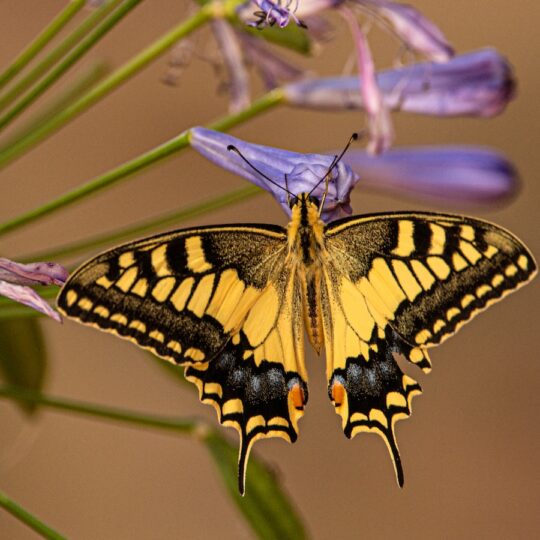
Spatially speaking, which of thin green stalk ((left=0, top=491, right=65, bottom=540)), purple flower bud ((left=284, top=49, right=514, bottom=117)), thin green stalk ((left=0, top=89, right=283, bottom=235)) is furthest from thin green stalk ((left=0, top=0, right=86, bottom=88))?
thin green stalk ((left=0, top=491, right=65, bottom=540))

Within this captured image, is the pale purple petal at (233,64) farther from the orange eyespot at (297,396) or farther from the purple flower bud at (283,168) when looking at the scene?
the orange eyespot at (297,396)

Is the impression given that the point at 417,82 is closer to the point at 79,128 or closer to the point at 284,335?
the point at 284,335

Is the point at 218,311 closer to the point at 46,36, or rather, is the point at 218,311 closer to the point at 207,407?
the point at 46,36

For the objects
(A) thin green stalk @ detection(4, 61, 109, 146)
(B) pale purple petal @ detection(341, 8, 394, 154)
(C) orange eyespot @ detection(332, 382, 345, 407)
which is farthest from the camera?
(A) thin green stalk @ detection(4, 61, 109, 146)

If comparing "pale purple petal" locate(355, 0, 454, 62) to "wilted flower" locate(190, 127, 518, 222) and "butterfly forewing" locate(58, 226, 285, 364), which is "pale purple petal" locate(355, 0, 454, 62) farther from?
"butterfly forewing" locate(58, 226, 285, 364)

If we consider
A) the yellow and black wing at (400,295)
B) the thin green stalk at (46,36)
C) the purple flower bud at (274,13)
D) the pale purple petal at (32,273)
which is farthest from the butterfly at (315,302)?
the thin green stalk at (46,36)
